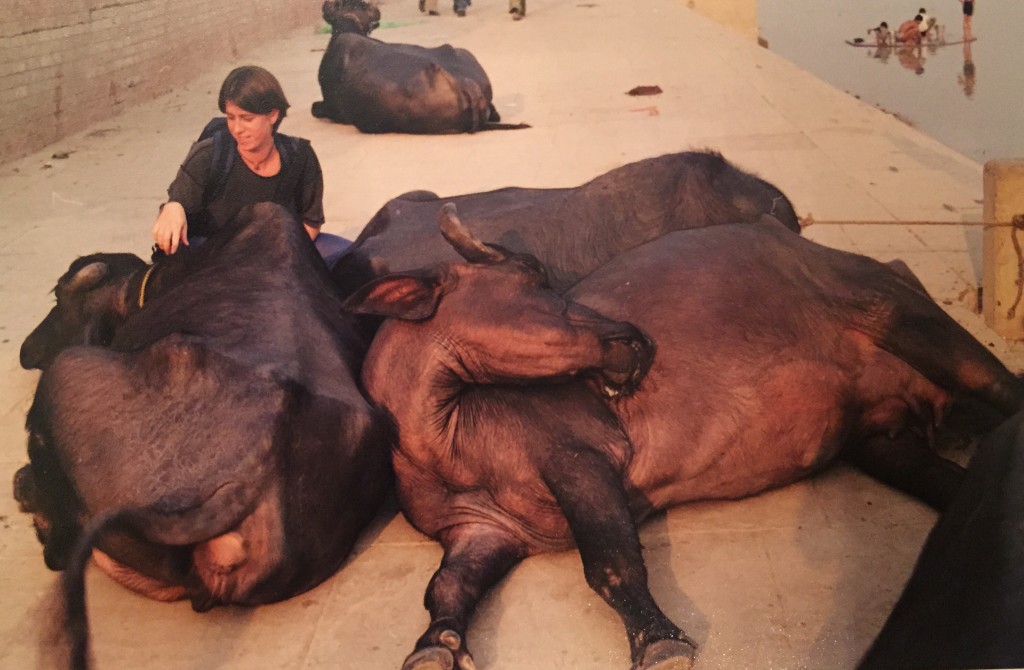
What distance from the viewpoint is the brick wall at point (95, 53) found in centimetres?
235

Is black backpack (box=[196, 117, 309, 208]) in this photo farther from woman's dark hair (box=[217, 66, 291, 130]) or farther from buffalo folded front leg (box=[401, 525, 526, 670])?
buffalo folded front leg (box=[401, 525, 526, 670])

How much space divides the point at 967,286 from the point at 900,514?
1220 millimetres

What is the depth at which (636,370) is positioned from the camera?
2295mm

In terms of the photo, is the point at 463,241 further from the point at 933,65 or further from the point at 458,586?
the point at 933,65

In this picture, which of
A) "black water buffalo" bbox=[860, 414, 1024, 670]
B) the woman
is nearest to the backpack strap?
the woman

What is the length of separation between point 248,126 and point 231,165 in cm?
12

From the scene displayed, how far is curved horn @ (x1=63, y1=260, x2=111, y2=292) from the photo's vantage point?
2.68 m

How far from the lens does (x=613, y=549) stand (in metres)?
2.02

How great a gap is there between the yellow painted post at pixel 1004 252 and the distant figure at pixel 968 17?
48cm

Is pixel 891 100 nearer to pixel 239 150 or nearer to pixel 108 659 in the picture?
pixel 239 150

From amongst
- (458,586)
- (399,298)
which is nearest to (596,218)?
(399,298)

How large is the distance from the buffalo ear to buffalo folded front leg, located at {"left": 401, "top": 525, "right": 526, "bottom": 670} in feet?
1.70

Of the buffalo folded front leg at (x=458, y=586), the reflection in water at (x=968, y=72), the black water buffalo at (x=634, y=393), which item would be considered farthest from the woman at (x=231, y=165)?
the reflection in water at (x=968, y=72)

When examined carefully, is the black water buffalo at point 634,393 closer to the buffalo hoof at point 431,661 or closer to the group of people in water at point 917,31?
the buffalo hoof at point 431,661
